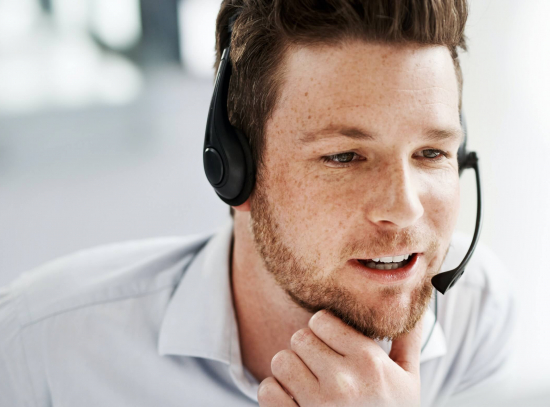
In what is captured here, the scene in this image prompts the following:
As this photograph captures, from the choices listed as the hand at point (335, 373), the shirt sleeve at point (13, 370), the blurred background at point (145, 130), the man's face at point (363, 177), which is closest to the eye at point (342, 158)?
the man's face at point (363, 177)

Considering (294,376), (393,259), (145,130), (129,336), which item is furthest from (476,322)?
(145,130)

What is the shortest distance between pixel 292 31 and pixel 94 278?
0.78 metres

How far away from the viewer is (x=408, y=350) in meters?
1.07

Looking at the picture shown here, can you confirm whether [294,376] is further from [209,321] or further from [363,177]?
[363,177]

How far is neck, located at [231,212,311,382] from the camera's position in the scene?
122 cm

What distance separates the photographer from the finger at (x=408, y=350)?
41.3 inches

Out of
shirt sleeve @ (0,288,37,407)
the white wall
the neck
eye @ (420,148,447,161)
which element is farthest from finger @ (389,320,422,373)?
the white wall

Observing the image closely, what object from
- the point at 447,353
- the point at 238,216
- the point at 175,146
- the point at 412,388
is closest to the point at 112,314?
the point at 238,216

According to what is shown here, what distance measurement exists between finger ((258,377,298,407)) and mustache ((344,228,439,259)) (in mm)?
289

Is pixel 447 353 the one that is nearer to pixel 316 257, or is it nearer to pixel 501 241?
pixel 316 257

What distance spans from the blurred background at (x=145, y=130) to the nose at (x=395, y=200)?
1.22 m

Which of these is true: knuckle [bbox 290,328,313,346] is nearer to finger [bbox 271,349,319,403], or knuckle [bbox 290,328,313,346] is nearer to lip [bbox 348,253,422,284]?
finger [bbox 271,349,319,403]

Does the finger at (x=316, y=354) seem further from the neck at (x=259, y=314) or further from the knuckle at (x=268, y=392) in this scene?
the neck at (x=259, y=314)

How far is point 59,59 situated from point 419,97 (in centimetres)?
371
